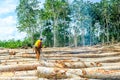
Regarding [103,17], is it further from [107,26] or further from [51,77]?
[51,77]

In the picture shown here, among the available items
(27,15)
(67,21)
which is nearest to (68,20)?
(67,21)

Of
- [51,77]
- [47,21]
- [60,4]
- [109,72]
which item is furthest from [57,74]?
[47,21]

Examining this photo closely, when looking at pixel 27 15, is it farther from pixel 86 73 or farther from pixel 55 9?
pixel 86 73

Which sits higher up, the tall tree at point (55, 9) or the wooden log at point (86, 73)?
the tall tree at point (55, 9)

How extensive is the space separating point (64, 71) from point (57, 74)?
167 mm

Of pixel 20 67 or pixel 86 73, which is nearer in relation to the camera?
pixel 86 73

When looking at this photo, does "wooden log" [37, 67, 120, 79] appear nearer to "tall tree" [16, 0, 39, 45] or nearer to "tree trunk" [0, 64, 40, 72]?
"tree trunk" [0, 64, 40, 72]

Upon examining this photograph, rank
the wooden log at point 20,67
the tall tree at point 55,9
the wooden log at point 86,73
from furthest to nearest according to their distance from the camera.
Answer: the tall tree at point 55,9 → the wooden log at point 20,67 → the wooden log at point 86,73

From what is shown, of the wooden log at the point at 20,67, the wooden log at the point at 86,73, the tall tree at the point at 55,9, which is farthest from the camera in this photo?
the tall tree at the point at 55,9

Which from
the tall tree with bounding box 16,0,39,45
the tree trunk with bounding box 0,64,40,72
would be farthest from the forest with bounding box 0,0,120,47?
the tree trunk with bounding box 0,64,40,72

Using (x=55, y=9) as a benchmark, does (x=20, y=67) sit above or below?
below

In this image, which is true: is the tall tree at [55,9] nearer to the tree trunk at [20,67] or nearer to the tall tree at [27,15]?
the tall tree at [27,15]

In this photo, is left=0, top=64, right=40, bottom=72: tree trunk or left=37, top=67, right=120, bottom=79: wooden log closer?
left=37, top=67, right=120, bottom=79: wooden log

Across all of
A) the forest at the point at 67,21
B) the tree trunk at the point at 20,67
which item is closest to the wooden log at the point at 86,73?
the tree trunk at the point at 20,67
